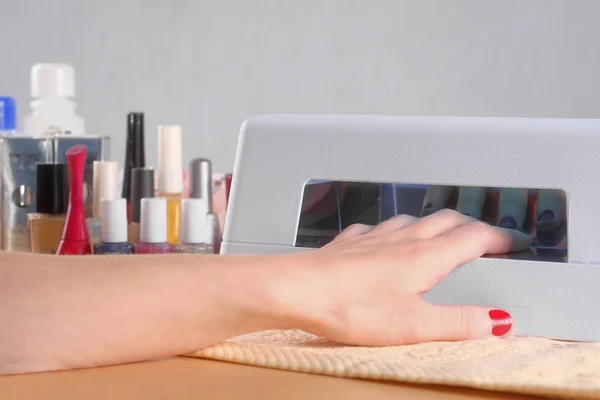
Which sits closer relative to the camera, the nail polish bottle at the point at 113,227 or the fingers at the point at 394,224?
the fingers at the point at 394,224

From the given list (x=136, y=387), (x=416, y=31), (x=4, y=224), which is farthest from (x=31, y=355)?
(x=416, y=31)

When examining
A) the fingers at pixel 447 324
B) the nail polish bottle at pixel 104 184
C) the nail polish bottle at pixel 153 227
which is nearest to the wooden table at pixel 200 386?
the fingers at pixel 447 324

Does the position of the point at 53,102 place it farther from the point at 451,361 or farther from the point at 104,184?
the point at 451,361

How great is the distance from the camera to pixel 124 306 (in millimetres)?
565

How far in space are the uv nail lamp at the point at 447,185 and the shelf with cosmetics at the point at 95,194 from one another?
1.01 ft

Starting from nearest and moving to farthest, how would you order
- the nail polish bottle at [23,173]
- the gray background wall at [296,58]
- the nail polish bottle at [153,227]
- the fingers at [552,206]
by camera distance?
the fingers at [552,206]
the nail polish bottle at [153,227]
the nail polish bottle at [23,173]
the gray background wall at [296,58]

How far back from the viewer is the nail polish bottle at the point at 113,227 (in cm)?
109

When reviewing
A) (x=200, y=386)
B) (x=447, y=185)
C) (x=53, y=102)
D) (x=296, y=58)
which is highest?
(x=296, y=58)

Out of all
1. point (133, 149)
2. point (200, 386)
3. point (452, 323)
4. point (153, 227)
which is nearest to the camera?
point (200, 386)

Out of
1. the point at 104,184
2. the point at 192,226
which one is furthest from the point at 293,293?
the point at 104,184

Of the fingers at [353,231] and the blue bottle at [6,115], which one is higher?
the blue bottle at [6,115]

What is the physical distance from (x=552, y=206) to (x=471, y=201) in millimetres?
63

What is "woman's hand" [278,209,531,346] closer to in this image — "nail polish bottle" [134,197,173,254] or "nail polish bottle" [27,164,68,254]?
"nail polish bottle" [134,197,173,254]

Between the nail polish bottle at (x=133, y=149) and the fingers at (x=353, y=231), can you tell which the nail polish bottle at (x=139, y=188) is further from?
the fingers at (x=353, y=231)
